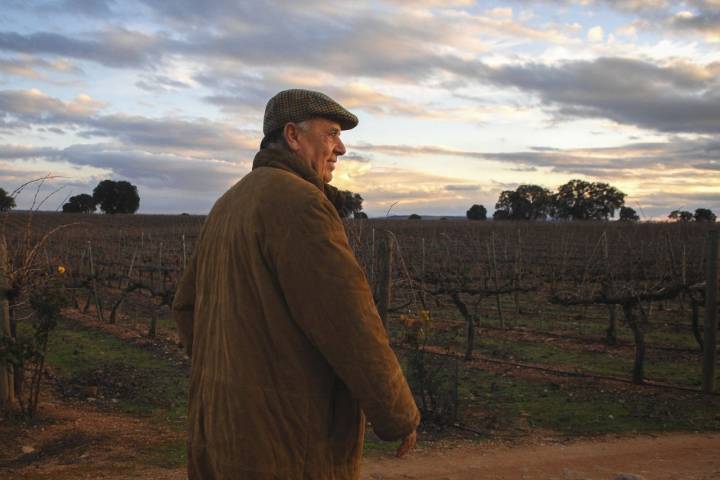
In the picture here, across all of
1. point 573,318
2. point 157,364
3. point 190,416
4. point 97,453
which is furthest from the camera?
point 573,318

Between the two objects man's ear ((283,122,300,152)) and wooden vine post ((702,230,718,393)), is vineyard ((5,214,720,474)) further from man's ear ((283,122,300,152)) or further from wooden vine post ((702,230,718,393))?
man's ear ((283,122,300,152))

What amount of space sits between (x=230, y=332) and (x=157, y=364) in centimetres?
806

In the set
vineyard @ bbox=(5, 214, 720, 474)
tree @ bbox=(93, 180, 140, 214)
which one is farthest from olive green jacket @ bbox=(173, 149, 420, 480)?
tree @ bbox=(93, 180, 140, 214)

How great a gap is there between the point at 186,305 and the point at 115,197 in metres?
72.7

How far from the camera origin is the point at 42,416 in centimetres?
630

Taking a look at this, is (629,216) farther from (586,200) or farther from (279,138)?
(279,138)

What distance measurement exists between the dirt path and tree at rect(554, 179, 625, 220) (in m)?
73.9

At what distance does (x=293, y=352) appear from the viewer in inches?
69.9

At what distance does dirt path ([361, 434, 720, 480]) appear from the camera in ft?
16.4

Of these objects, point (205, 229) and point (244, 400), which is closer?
point (244, 400)

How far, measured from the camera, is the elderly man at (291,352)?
174 centimetres

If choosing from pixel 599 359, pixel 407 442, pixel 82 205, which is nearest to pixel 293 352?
pixel 407 442

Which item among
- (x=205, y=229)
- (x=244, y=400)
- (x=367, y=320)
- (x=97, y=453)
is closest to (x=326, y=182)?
(x=205, y=229)

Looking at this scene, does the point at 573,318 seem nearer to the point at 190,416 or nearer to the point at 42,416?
the point at 42,416
